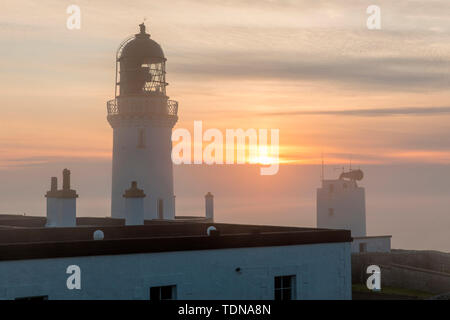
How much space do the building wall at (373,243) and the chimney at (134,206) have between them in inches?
1342

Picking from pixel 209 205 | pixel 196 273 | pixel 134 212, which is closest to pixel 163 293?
pixel 196 273

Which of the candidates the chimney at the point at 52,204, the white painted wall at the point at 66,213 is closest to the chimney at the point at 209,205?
the chimney at the point at 52,204

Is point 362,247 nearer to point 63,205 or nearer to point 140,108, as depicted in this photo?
point 140,108

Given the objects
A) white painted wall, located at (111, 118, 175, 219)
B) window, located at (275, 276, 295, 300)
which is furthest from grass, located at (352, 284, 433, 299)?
window, located at (275, 276, 295, 300)

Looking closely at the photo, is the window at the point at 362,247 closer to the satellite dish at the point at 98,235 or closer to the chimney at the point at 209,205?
the chimney at the point at 209,205

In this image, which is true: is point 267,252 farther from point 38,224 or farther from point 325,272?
point 38,224

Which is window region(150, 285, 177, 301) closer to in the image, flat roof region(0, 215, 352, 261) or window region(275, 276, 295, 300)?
flat roof region(0, 215, 352, 261)

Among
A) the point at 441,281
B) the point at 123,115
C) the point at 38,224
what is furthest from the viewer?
the point at 123,115

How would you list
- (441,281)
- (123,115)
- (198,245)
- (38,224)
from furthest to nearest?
(123,115)
(441,281)
(38,224)
(198,245)

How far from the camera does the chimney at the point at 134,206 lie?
29672mm

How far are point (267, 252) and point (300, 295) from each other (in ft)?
7.10

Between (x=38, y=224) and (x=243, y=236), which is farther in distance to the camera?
(x=38, y=224)
